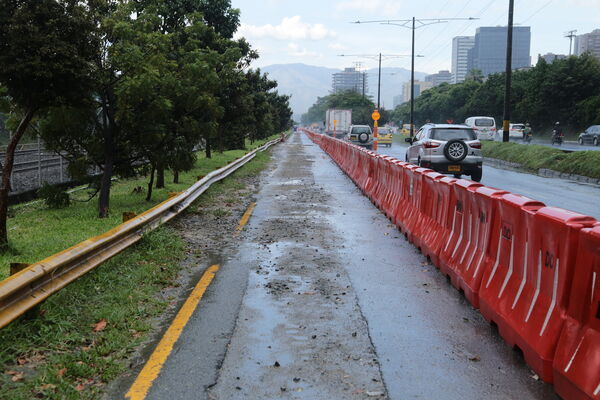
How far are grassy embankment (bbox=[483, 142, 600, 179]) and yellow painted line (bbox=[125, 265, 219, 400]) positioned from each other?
60.6 feet

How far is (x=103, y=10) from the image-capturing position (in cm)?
1123

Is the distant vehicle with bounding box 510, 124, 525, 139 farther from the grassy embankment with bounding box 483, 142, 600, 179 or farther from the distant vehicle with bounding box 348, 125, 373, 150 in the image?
the grassy embankment with bounding box 483, 142, 600, 179

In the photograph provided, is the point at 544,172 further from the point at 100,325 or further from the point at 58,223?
the point at 100,325

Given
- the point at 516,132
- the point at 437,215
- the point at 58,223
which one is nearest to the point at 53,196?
the point at 58,223

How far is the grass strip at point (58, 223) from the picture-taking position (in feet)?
27.4

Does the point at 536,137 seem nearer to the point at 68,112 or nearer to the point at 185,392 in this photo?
the point at 68,112

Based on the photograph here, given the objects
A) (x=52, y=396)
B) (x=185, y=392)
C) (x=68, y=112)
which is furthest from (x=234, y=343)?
(x=68, y=112)

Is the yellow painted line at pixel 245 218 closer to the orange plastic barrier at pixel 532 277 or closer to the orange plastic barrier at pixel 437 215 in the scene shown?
the orange plastic barrier at pixel 437 215

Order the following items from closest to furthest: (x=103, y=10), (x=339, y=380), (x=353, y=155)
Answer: (x=339, y=380)
(x=103, y=10)
(x=353, y=155)

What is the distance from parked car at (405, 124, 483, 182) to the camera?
1920 centimetres

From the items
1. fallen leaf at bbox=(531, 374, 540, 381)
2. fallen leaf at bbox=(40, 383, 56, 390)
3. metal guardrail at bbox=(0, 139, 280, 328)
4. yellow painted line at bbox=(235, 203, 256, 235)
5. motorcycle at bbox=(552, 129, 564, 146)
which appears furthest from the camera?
motorcycle at bbox=(552, 129, 564, 146)

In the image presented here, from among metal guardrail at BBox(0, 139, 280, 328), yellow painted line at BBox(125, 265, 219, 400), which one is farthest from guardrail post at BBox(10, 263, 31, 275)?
yellow painted line at BBox(125, 265, 219, 400)

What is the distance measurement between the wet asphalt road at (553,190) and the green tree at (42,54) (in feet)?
32.0

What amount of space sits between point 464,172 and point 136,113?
11.1 metres
